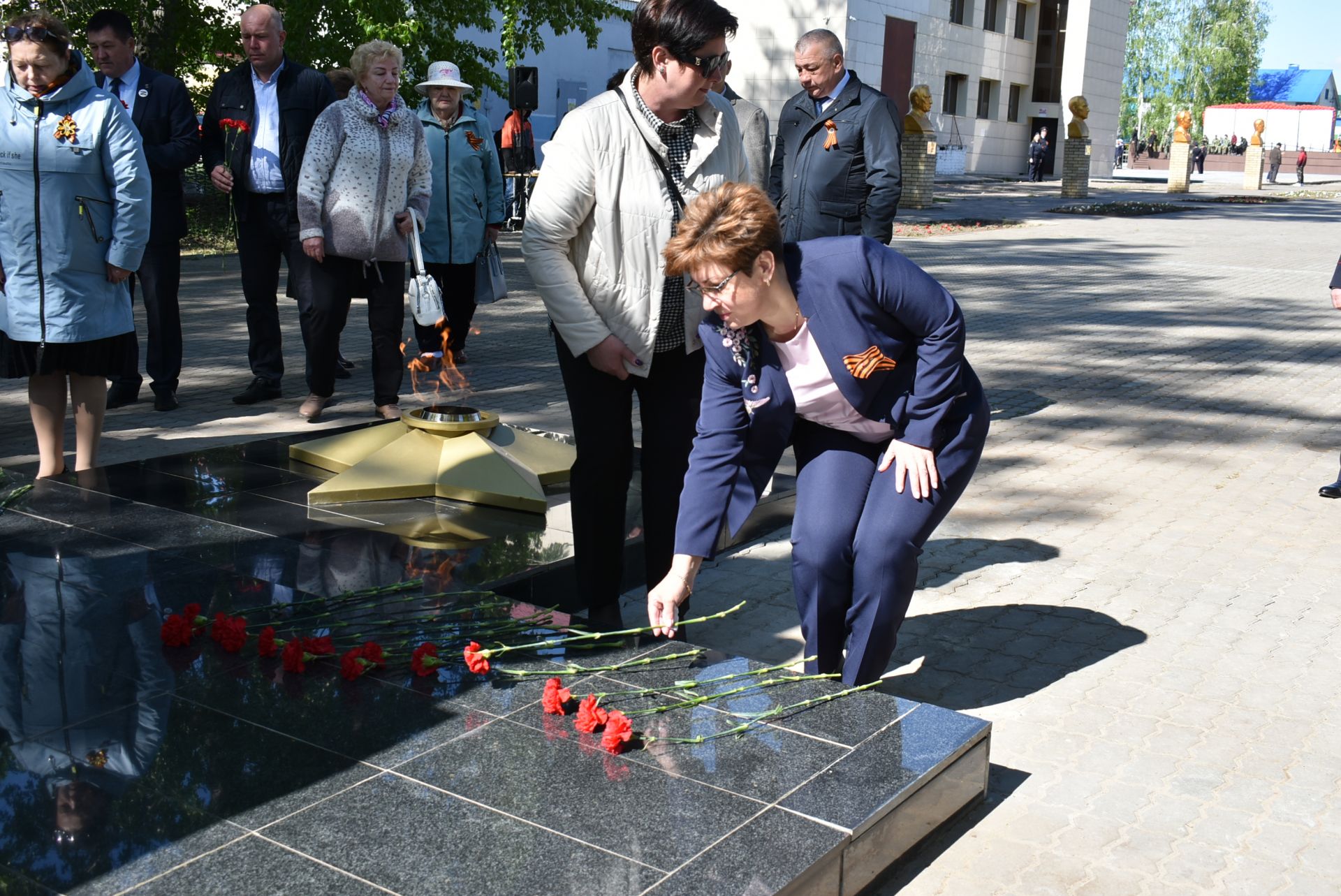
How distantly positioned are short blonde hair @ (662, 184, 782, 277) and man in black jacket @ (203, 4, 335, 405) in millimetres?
4682

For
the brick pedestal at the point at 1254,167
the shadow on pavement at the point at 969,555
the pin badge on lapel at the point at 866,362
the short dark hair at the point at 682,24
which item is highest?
the brick pedestal at the point at 1254,167

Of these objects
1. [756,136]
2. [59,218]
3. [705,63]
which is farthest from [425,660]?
[756,136]

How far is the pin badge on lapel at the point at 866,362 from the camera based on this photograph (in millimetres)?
3416

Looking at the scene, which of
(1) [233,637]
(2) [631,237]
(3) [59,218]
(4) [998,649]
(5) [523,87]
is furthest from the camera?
(5) [523,87]

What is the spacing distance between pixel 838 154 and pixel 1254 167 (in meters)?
46.1

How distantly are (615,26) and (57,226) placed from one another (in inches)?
1173

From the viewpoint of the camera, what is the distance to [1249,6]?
90.8 m

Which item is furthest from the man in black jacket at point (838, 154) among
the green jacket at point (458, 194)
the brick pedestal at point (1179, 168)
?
the brick pedestal at point (1179, 168)

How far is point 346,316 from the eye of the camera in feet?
23.5

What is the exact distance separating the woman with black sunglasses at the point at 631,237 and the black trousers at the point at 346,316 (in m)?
3.31

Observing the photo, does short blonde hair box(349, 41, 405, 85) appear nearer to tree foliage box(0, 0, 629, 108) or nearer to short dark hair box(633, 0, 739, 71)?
short dark hair box(633, 0, 739, 71)

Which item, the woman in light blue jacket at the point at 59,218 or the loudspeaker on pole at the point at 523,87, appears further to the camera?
the loudspeaker on pole at the point at 523,87

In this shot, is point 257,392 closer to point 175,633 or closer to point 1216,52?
point 175,633

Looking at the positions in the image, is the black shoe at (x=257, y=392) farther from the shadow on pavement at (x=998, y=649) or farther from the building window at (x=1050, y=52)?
the building window at (x=1050, y=52)
